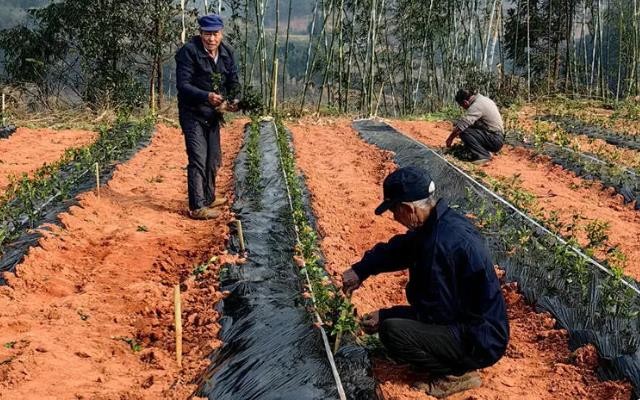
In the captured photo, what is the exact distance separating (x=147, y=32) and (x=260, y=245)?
39.4ft

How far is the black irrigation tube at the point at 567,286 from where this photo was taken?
11.8 ft

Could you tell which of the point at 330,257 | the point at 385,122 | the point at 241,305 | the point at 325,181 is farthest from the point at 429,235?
the point at 385,122

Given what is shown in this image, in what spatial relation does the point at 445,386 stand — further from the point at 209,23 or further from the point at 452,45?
the point at 452,45

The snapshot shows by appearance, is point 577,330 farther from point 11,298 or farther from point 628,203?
point 628,203

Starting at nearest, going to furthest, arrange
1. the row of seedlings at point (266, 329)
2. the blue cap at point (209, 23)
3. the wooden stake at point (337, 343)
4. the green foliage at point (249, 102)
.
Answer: the row of seedlings at point (266, 329) → the wooden stake at point (337, 343) → the blue cap at point (209, 23) → the green foliage at point (249, 102)

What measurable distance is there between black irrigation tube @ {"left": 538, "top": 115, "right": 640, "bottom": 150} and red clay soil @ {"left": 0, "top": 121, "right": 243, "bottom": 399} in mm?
8193

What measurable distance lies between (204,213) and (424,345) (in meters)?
3.38

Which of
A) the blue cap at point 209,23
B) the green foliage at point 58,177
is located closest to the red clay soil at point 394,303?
the blue cap at point 209,23

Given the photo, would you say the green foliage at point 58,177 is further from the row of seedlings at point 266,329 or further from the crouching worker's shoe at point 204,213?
the row of seedlings at point 266,329

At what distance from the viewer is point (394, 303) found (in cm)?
461

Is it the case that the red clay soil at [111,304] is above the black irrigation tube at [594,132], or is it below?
below

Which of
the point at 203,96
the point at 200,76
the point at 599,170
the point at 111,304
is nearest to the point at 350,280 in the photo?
the point at 111,304

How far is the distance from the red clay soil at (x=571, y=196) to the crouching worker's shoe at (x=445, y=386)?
101 inches

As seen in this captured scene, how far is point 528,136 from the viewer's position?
11547 millimetres
